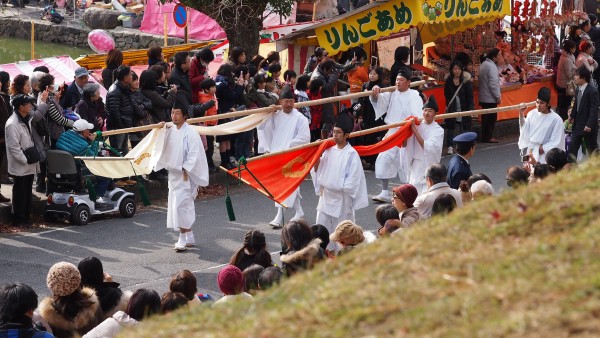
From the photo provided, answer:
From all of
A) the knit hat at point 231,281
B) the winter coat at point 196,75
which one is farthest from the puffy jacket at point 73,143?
the knit hat at point 231,281

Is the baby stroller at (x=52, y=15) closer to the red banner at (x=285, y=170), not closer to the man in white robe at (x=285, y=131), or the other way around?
the man in white robe at (x=285, y=131)

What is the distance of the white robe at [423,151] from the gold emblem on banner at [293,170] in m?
1.77

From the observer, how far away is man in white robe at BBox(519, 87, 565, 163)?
12.9 metres

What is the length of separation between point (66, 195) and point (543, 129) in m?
5.79

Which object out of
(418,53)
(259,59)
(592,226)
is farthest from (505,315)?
(418,53)

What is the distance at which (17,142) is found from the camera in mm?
12117

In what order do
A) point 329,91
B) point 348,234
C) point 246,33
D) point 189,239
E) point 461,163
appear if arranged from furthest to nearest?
1. point 246,33
2. point 329,91
3. point 189,239
4. point 461,163
5. point 348,234

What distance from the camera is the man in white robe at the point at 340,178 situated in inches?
438

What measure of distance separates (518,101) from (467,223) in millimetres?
14892

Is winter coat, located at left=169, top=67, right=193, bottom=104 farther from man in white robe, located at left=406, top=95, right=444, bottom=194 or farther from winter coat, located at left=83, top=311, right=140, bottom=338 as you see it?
winter coat, located at left=83, top=311, right=140, bottom=338

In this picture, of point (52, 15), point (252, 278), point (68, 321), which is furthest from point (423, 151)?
point (52, 15)

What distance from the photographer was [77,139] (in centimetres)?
1248

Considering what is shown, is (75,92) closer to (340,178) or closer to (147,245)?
(147,245)

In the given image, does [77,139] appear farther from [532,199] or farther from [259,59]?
[532,199]
